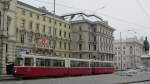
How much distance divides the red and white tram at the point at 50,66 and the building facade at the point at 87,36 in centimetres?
4051

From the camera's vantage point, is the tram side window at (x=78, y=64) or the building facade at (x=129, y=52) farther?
the building facade at (x=129, y=52)

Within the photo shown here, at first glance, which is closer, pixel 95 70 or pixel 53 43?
pixel 95 70

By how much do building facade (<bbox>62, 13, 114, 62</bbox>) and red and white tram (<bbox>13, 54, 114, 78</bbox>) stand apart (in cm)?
4051

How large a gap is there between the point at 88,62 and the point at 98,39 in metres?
52.0

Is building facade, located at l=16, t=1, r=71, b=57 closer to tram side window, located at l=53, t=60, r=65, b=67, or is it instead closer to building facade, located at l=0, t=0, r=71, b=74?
building facade, located at l=0, t=0, r=71, b=74

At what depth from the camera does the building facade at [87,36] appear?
98.2m

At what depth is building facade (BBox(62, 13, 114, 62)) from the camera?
322 ft

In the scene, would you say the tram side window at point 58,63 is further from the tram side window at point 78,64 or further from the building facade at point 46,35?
the tram side window at point 78,64

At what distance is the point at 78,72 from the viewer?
4988cm

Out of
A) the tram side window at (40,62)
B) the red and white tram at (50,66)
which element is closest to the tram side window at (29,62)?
the red and white tram at (50,66)

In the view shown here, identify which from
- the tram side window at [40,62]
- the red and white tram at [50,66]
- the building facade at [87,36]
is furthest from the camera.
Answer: the building facade at [87,36]

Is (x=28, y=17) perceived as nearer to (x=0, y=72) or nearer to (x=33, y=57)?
(x=0, y=72)

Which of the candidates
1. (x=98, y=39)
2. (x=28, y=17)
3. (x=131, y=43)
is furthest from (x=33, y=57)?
(x=131, y=43)

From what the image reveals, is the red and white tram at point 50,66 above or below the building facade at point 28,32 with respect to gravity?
below
